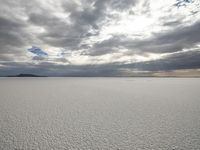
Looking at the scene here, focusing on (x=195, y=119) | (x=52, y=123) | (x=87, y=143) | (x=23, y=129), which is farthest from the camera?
(x=195, y=119)

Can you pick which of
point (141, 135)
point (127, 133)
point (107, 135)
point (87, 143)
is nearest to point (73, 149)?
point (87, 143)

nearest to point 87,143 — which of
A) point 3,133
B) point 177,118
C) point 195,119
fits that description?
point 3,133

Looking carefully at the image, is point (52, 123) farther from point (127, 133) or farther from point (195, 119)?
point (195, 119)

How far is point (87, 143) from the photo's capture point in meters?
3.39

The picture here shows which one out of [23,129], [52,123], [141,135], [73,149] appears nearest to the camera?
[73,149]

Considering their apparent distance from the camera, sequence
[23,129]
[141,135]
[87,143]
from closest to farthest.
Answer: [87,143] → [141,135] → [23,129]

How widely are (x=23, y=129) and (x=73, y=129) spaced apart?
152 cm

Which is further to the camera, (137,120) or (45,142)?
(137,120)

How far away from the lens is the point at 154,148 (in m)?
3.13

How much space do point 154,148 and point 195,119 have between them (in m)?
3.09

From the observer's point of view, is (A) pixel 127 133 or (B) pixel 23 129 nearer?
(A) pixel 127 133

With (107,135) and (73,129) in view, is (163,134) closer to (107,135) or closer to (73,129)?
(107,135)

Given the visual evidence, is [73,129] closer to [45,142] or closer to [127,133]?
[45,142]

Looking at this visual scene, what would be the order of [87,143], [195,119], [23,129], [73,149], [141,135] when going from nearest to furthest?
[73,149] → [87,143] → [141,135] → [23,129] → [195,119]
